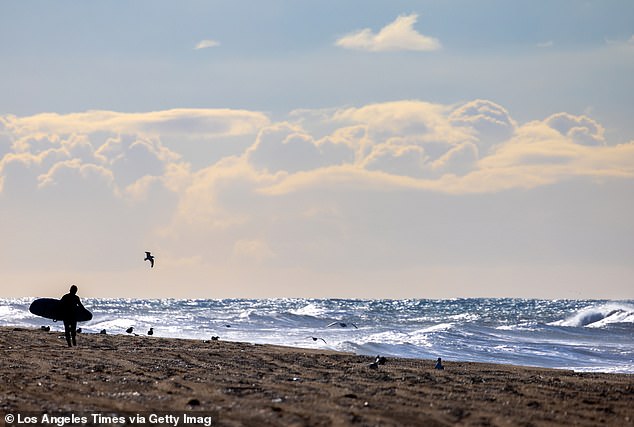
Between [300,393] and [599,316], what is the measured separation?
2704 inches

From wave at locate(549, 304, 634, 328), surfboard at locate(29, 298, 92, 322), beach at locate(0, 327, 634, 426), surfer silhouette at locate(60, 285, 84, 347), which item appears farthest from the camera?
wave at locate(549, 304, 634, 328)

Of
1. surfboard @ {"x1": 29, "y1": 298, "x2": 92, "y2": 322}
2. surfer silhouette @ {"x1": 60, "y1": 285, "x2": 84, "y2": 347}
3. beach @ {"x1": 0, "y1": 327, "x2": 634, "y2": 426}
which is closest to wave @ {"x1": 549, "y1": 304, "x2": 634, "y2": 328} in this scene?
surfboard @ {"x1": 29, "y1": 298, "x2": 92, "y2": 322}

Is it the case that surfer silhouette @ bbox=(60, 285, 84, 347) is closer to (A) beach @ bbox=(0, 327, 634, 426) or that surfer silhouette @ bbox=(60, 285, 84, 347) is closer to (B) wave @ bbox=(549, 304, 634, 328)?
(A) beach @ bbox=(0, 327, 634, 426)

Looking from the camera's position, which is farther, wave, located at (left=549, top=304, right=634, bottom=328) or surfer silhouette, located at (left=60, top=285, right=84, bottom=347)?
wave, located at (left=549, top=304, right=634, bottom=328)

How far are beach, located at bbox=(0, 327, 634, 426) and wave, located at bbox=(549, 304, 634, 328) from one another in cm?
5658

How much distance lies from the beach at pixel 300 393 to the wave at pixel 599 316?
56.6 m

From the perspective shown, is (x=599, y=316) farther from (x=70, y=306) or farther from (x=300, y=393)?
(x=300, y=393)

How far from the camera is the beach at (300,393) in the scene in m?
10.3

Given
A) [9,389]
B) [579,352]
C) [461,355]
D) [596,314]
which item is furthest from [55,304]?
[596,314]

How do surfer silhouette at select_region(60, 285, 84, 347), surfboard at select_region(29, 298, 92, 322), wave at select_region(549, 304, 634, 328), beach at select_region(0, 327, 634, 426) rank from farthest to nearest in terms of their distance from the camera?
1. wave at select_region(549, 304, 634, 328)
2. surfboard at select_region(29, 298, 92, 322)
3. surfer silhouette at select_region(60, 285, 84, 347)
4. beach at select_region(0, 327, 634, 426)

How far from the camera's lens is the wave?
236 ft

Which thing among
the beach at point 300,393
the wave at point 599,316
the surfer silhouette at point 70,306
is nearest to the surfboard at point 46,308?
the surfer silhouette at point 70,306

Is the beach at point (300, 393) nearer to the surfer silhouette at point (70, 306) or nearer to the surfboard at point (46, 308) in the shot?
the surfer silhouette at point (70, 306)

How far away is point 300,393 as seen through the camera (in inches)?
476
